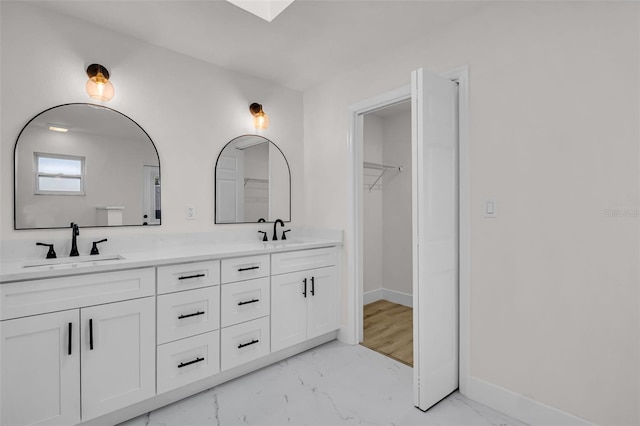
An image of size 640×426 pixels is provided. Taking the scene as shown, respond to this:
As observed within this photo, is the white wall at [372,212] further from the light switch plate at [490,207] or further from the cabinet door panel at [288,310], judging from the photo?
the light switch plate at [490,207]

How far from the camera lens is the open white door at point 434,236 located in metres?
1.83

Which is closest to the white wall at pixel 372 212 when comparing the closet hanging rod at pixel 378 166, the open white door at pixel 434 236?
the closet hanging rod at pixel 378 166

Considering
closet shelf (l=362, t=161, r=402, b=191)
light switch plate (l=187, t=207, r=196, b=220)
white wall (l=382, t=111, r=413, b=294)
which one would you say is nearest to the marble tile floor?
light switch plate (l=187, t=207, r=196, b=220)

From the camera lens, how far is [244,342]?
222 centimetres

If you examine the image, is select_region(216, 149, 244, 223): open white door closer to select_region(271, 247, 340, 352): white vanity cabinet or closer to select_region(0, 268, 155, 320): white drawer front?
select_region(271, 247, 340, 352): white vanity cabinet

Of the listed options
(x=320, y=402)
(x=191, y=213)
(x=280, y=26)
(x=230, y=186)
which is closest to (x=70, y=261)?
(x=191, y=213)

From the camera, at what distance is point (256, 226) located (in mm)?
2965

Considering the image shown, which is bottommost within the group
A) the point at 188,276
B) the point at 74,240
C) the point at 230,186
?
the point at 188,276

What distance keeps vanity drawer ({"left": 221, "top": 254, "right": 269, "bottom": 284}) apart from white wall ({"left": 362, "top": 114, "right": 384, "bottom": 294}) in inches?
74.8

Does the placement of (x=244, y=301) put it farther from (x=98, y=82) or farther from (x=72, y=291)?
(x=98, y=82)

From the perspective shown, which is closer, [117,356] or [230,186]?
[117,356]

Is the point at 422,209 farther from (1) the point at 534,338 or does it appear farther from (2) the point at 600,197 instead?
(1) the point at 534,338

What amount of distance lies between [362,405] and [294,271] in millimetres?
1041

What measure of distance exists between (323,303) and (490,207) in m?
1.54
